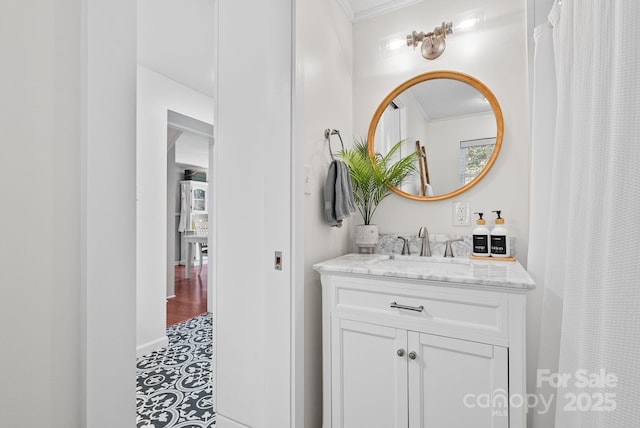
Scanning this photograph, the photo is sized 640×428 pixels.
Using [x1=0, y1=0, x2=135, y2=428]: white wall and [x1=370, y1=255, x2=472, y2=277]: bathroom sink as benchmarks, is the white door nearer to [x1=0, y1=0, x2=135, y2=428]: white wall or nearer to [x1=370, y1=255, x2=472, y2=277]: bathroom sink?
[x1=370, y1=255, x2=472, y2=277]: bathroom sink

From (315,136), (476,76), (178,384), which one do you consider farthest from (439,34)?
(178,384)

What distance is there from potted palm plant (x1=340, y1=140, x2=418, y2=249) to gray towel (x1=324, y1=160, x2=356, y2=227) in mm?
237

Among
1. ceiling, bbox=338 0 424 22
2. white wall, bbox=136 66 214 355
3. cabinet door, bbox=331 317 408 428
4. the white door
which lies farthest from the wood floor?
ceiling, bbox=338 0 424 22

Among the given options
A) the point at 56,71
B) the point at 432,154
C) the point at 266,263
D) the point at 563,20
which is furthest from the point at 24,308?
the point at 432,154

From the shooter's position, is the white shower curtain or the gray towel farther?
the gray towel

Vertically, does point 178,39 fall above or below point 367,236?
above

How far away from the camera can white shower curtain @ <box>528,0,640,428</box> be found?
0.67 meters

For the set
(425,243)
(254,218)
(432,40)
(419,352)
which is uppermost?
(432,40)

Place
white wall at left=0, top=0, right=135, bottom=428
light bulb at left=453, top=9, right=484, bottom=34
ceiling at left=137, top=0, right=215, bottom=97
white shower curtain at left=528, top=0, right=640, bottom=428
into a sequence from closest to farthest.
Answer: white wall at left=0, top=0, right=135, bottom=428
white shower curtain at left=528, top=0, right=640, bottom=428
light bulb at left=453, top=9, right=484, bottom=34
ceiling at left=137, top=0, right=215, bottom=97

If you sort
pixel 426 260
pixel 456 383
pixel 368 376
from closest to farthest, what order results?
pixel 456 383 → pixel 368 376 → pixel 426 260

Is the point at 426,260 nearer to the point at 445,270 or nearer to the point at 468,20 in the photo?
the point at 445,270

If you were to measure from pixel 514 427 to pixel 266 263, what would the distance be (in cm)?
119

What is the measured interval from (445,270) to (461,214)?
1.73 feet

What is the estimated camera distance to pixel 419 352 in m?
1.24
